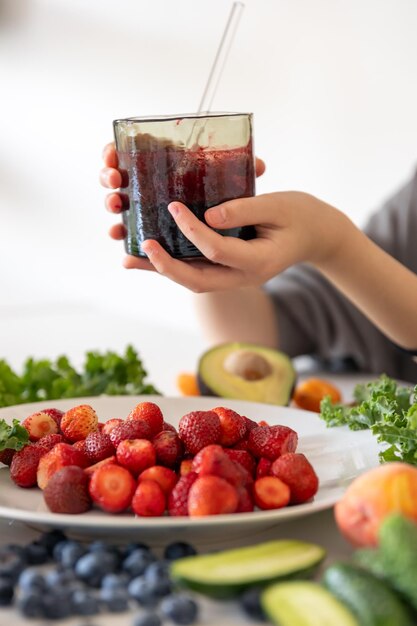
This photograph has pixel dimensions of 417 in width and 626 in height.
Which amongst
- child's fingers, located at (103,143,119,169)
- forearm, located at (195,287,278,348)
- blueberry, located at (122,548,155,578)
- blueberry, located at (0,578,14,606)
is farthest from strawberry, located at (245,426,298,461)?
forearm, located at (195,287,278,348)

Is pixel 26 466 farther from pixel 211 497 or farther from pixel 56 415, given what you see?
pixel 211 497

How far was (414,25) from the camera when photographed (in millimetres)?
2682

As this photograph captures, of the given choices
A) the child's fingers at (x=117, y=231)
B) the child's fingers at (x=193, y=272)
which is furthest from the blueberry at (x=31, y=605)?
the child's fingers at (x=117, y=231)

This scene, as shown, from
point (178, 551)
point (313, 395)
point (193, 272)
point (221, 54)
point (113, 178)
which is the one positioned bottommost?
point (313, 395)

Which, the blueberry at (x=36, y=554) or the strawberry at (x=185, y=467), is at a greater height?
the strawberry at (x=185, y=467)

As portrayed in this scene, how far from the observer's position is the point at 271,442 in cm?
98

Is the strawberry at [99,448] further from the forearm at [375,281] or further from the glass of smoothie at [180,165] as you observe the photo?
the forearm at [375,281]

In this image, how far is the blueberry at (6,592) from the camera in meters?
0.77

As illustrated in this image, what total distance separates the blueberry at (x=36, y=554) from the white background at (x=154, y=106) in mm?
1469

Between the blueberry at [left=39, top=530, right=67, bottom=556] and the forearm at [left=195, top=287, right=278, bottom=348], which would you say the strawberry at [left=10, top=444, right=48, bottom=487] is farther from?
the forearm at [left=195, top=287, right=278, bottom=348]

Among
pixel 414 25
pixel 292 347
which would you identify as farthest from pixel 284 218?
pixel 414 25

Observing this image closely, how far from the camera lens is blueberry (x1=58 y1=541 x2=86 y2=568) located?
818mm

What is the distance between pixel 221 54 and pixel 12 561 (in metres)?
2.77

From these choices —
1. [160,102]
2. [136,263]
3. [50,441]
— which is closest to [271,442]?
[50,441]
